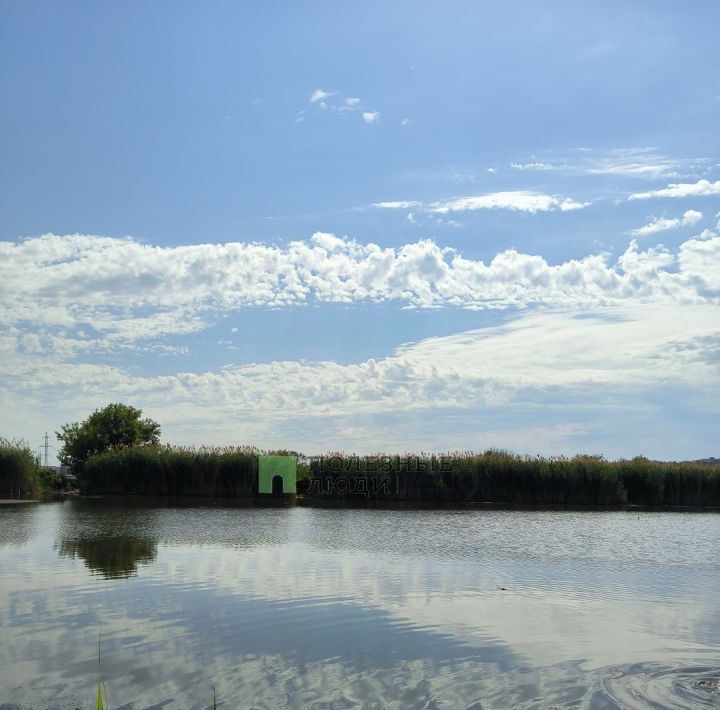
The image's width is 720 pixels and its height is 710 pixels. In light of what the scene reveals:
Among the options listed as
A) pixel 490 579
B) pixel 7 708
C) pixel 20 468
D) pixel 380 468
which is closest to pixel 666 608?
pixel 490 579

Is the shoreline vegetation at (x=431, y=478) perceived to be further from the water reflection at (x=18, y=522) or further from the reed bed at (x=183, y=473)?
the water reflection at (x=18, y=522)

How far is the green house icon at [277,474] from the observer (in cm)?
3247

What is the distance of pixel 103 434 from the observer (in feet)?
136

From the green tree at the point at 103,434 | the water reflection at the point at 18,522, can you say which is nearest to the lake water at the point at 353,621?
the water reflection at the point at 18,522

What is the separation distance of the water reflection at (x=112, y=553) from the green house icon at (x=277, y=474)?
16.4m

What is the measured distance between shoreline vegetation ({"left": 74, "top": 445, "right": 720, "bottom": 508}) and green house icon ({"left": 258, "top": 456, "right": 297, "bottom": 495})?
294mm

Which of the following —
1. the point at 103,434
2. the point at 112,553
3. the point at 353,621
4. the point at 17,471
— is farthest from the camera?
the point at 103,434

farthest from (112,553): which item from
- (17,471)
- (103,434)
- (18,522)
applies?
(103,434)

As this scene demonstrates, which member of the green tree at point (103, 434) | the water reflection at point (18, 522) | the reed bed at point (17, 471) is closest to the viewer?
the water reflection at point (18, 522)

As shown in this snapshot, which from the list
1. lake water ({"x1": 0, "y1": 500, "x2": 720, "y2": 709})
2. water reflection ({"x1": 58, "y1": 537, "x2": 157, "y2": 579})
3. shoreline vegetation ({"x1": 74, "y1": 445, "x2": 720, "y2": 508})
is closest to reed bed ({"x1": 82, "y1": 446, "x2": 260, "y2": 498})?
shoreline vegetation ({"x1": 74, "y1": 445, "x2": 720, "y2": 508})

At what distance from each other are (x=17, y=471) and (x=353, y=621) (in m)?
23.8

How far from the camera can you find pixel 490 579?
12.2m

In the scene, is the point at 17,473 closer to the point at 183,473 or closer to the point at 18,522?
the point at 183,473

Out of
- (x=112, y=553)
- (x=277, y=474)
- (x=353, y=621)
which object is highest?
(x=277, y=474)
